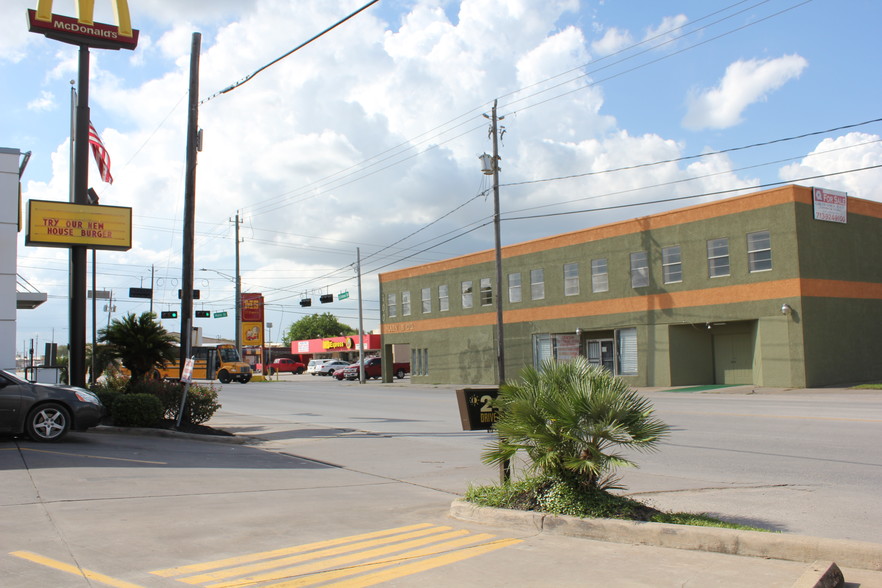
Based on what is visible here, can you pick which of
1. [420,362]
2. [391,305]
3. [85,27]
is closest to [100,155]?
[85,27]

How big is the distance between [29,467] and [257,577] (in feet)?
20.4

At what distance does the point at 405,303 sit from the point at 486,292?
8308 millimetres

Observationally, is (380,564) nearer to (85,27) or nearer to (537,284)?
(85,27)

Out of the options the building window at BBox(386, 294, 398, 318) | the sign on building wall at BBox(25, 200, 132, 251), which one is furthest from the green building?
the sign on building wall at BBox(25, 200, 132, 251)

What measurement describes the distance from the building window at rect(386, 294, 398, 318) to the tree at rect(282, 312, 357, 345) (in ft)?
257

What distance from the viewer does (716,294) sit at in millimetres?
29562

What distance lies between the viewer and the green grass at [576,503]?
21.1 ft

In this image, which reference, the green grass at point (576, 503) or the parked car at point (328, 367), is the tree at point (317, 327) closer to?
the parked car at point (328, 367)

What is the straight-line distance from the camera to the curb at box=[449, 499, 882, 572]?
5.29m

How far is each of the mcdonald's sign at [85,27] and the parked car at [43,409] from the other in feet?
28.3

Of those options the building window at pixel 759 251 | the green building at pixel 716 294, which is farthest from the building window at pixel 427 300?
the building window at pixel 759 251

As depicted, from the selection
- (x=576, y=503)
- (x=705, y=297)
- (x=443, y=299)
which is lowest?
(x=576, y=503)

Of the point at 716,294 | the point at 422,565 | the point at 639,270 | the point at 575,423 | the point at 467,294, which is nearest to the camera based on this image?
the point at 422,565

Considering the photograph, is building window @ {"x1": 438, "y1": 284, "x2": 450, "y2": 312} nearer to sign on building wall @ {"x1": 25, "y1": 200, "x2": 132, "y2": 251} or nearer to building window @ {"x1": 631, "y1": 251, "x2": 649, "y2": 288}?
building window @ {"x1": 631, "y1": 251, "x2": 649, "y2": 288}
